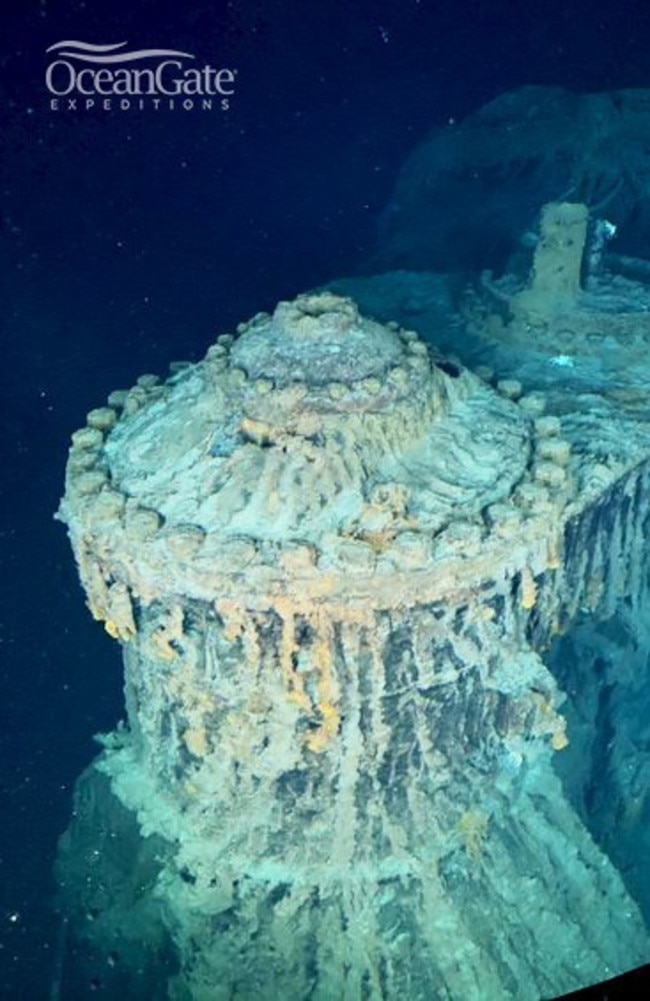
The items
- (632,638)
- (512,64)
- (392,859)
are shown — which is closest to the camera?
(392,859)

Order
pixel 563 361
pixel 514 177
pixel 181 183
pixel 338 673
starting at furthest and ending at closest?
pixel 181 183, pixel 514 177, pixel 563 361, pixel 338 673

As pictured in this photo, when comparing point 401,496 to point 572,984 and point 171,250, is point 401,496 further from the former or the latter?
point 171,250

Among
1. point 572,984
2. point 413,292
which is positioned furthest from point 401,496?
point 413,292

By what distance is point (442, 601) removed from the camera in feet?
8.23

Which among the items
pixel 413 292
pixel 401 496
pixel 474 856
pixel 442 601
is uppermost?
pixel 413 292

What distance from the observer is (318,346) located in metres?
2.78

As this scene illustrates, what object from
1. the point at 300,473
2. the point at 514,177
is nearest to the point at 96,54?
the point at 514,177

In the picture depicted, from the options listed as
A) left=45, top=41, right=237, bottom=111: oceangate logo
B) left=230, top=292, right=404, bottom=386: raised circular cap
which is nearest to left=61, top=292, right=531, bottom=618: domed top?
left=230, top=292, right=404, bottom=386: raised circular cap

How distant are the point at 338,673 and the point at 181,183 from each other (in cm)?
1854

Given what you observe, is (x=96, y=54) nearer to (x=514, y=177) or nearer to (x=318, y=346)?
(x=514, y=177)

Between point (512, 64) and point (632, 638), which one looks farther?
point (512, 64)

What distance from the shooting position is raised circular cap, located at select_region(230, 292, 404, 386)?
2738mm

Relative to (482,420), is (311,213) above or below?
above

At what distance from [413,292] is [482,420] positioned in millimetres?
2812
